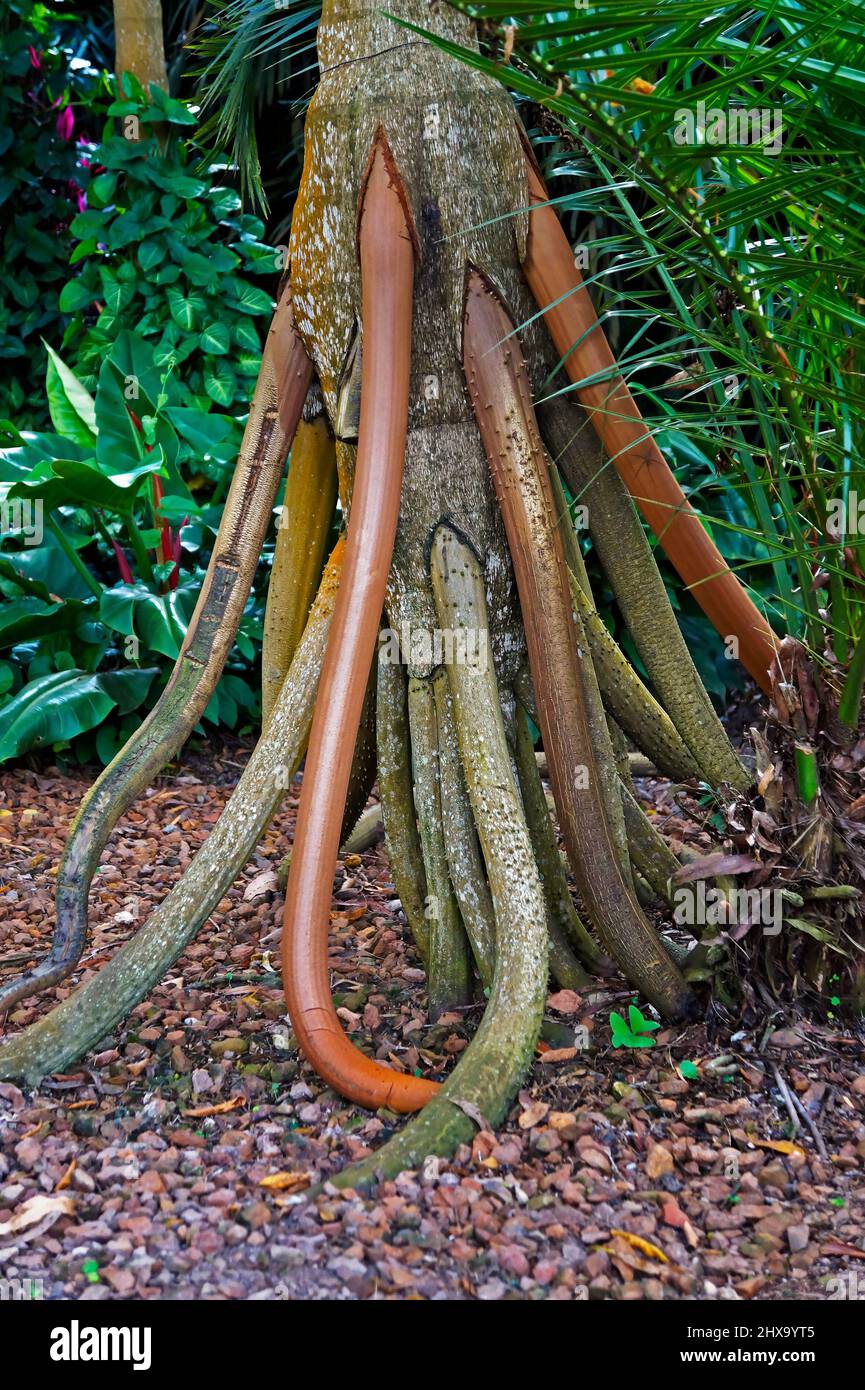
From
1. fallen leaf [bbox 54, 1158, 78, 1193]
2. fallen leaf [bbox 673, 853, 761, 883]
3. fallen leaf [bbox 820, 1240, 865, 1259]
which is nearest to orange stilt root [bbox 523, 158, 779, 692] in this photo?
fallen leaf [bbox 673, 853, 761, 883]

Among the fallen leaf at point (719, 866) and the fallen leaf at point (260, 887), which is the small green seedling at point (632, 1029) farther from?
the fallen leaf at point (260, 887)

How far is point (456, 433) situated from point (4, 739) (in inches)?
89.5

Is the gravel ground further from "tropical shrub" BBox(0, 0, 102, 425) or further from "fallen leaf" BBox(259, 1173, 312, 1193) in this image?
"tropical shrub" BBox(0, 0, 102, 425)

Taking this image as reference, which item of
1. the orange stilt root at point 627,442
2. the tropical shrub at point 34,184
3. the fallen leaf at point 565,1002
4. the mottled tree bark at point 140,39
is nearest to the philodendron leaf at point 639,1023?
the fallen leaf at point 565,1002

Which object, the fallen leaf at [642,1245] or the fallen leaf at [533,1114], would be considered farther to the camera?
the fallen leaf at [533,1114]

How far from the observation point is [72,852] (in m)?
2.62

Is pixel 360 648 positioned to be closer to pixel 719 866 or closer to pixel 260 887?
pixel 719 866

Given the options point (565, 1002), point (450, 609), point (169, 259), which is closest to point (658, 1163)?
point (565, 1002)

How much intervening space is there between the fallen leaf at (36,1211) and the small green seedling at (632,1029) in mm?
1089

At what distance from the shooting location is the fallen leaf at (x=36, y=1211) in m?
1.95

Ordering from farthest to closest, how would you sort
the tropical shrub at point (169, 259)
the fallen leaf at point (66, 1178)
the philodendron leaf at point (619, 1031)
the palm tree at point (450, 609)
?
the tropical shrub at point (169, 259) < the philodendron leaf at point (619, 1031) < the palm tree at point (450, 609) < the fallen leaf at point (66, 1178)

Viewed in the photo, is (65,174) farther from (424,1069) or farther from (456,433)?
(424,1069)
